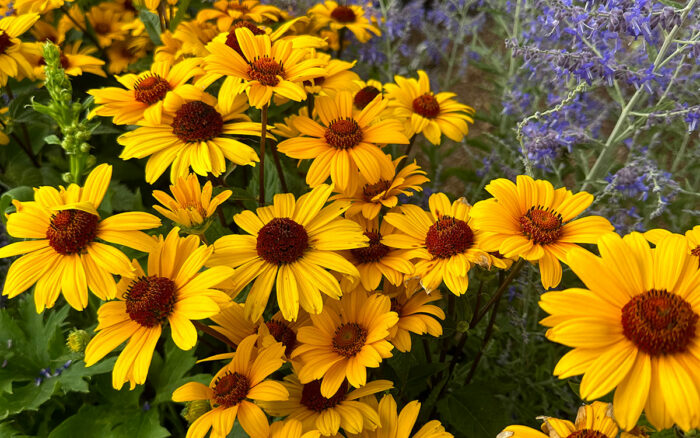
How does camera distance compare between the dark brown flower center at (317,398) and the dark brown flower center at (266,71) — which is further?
the dark brown flower center at (266,71)

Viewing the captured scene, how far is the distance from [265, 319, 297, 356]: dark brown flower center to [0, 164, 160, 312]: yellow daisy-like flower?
0.35 m

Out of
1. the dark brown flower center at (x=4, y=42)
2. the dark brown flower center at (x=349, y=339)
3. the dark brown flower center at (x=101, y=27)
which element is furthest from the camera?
the dark brown flower center at (x=101, y=27)

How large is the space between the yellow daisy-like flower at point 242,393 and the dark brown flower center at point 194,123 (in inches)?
22.2

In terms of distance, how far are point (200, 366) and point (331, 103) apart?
990mm

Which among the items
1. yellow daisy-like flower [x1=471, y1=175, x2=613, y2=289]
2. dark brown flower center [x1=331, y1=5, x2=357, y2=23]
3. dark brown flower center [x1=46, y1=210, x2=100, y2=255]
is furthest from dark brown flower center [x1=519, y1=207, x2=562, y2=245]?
dark brown flower center [x1=331, y1=5, x2=357, y2=23]

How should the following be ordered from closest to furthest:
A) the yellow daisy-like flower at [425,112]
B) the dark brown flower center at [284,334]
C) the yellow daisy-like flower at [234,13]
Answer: the dark brown flower center at [284,334], the yellow daisy-like flower at [425,112], the yellow daisy-like flower at [234,13]

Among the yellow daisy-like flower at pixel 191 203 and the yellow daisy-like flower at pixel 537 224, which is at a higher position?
the yellow daisy-like flower at pixel 537 224

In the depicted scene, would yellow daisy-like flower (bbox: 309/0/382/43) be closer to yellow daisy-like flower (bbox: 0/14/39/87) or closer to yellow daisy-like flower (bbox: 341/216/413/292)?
yellow daisy-like flower (bbox: 0/14/39/87)

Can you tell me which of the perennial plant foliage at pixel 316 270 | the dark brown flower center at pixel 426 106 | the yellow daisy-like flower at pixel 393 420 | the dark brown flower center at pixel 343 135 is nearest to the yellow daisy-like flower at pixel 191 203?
the perennial plant foliage at pixel 316 270

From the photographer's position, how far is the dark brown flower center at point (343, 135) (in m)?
1.38

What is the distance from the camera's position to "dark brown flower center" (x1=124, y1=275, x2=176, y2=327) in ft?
3.52

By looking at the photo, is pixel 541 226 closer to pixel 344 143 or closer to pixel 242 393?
pixel 344 143

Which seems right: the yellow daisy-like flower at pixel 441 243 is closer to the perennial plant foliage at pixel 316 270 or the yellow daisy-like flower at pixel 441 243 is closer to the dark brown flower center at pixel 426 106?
the perennial plant foliage at pixel 316 270

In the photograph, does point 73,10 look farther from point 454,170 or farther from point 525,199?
point 525,199
